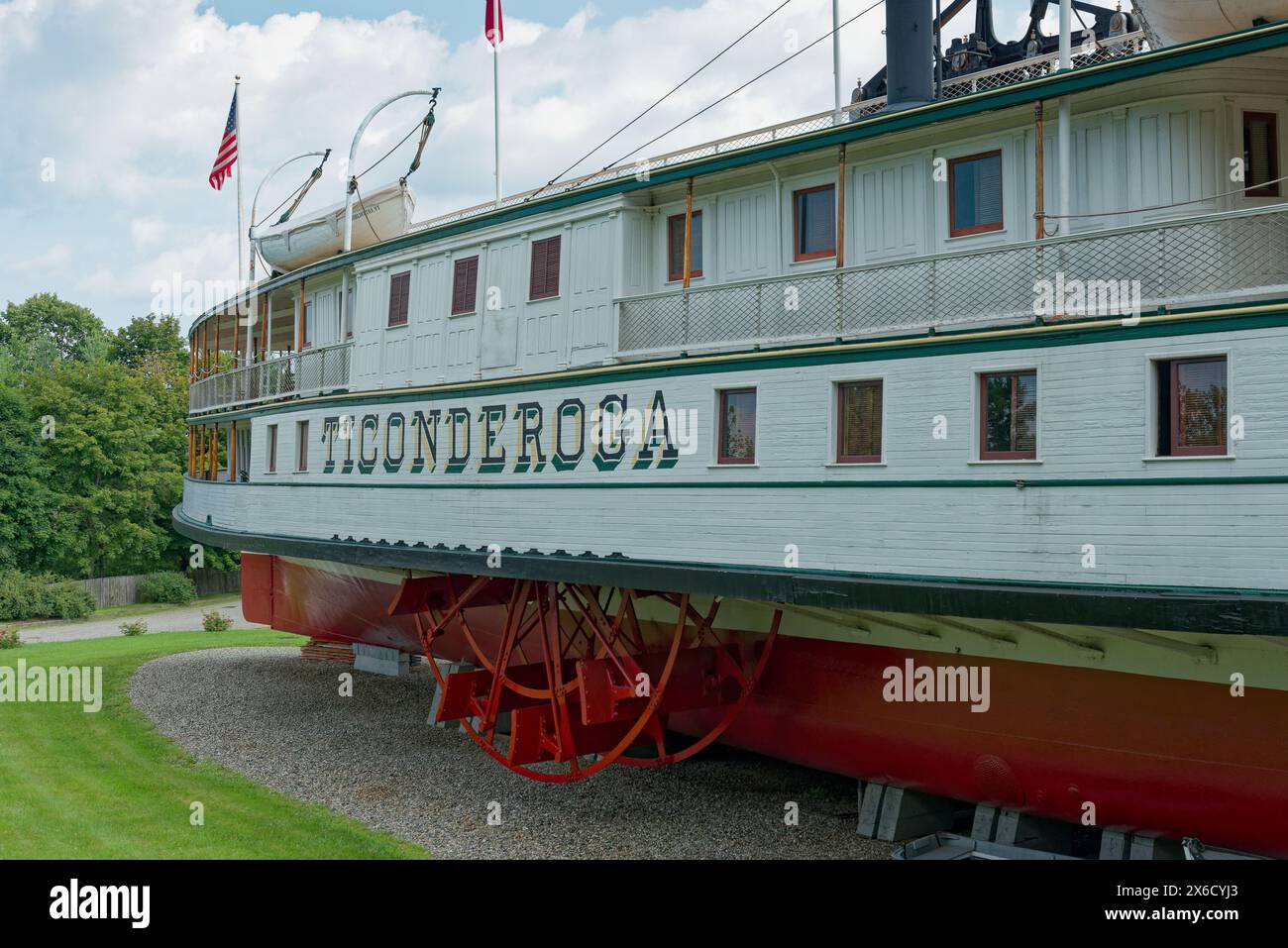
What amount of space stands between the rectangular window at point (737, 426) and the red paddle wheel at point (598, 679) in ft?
5.83

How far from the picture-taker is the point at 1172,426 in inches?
312

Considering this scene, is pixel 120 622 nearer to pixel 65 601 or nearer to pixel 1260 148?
pixel 65 601

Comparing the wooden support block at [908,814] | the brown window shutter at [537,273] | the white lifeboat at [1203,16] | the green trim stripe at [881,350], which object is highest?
the white lifeboat at [1203,16]

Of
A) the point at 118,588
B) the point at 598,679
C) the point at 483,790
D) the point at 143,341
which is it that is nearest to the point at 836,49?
the point at 598,679

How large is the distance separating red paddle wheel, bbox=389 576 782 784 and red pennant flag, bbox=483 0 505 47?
8979 millimetres

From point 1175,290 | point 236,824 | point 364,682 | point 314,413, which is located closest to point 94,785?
point 236,824

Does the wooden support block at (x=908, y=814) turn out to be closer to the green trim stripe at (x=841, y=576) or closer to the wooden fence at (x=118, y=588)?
the green trim stripe at (x=841, y=576)

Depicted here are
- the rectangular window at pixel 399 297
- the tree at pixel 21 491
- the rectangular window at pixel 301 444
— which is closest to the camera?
the rectangular window at pixel 399 297

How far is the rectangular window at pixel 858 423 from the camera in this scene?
9.45 m

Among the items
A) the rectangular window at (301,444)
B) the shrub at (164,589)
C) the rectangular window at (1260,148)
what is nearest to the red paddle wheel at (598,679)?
the rectangular window at (301,444)

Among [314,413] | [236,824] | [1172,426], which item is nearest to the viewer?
[1172,426]

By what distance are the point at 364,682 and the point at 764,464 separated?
1306 centimetres

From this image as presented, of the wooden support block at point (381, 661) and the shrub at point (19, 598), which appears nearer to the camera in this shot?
the wooden support block at point (381, 661)

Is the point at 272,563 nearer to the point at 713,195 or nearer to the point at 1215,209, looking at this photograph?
the point at 713,195
